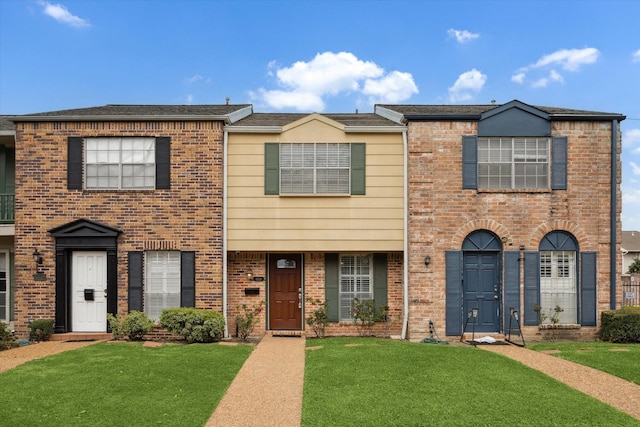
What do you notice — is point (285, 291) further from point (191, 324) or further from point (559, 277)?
point (559, 277)

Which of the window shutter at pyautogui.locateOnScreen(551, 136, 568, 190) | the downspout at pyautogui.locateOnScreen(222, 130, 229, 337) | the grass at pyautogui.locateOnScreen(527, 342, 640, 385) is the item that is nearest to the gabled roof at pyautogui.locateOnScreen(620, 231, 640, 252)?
the window shutter at pyautogui.locateOnScreen(551, 136, 568, 190)

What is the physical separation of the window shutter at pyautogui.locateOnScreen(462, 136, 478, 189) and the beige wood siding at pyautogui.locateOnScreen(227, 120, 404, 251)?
1654 mm

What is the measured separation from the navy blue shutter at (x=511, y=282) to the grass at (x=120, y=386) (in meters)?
6.74

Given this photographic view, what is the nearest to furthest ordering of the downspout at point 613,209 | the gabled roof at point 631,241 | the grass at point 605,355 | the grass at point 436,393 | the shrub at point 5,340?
the grass at point 436,393, the grass at point 605,355, the shrub at point 5,340, the downspout at point 613,209, the gabled roof at point 631,241

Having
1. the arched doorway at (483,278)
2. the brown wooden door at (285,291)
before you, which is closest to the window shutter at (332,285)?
the brown wooden door at (285,291)

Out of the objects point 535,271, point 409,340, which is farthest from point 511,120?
point 409,340

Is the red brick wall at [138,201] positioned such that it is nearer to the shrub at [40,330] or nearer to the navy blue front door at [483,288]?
the shrub at [40,330]

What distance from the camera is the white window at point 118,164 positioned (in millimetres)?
11773

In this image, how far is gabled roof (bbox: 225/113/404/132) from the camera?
11789mm

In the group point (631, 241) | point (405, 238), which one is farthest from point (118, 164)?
point (631, 241)

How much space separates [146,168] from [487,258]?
9.35m

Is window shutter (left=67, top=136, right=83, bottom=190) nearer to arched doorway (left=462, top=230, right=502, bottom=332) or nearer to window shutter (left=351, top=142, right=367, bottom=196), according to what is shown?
window shutter (left=351, top=142, right=367, bottom=196)

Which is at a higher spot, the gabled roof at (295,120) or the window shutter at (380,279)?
the gabled roof at (295,120)

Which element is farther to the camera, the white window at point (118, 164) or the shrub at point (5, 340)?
the white window at point (118, 164)
